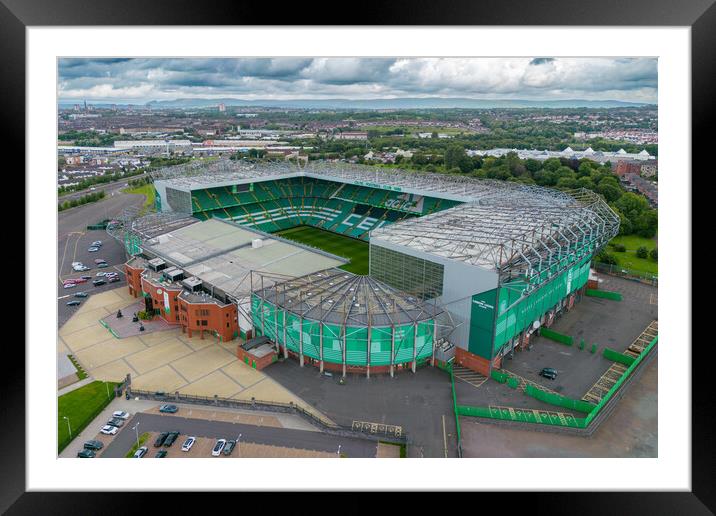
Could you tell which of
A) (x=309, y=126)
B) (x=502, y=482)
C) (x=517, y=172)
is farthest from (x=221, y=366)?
(x=309, y=126)

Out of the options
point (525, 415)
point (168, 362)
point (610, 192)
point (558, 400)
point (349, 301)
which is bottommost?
point (525, 415)

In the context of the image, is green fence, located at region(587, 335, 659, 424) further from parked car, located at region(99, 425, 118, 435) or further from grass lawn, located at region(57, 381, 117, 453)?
grass lawn, located at region(57, 381, 117, 453)

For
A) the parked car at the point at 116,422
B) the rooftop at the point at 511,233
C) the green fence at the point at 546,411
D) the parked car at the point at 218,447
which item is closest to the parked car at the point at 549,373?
the green fence at the point at 546,411

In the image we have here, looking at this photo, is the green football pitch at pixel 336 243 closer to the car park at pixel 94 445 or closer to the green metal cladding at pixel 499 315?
the green metal cladding at pixel 499 315

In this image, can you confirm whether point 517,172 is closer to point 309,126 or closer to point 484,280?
point 484,280

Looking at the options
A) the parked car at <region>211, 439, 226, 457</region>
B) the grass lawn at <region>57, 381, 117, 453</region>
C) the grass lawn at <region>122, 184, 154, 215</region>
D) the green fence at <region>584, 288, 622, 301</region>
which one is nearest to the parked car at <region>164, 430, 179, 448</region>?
the parked car at <region>211, 439, 226, 457</region>
